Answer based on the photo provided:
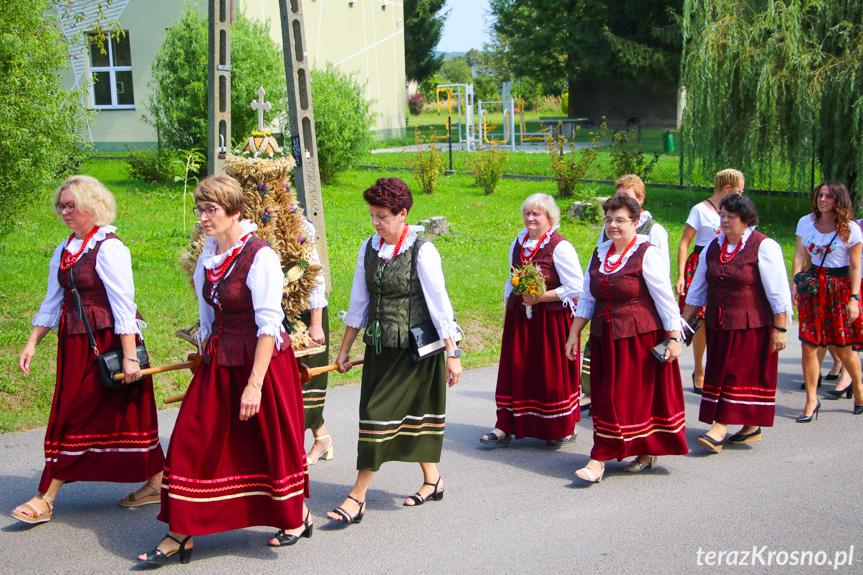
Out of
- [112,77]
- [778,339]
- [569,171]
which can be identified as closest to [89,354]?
[778,339]

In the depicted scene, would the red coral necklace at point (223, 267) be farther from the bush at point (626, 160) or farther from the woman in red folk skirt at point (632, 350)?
the bush at point (626, 160)

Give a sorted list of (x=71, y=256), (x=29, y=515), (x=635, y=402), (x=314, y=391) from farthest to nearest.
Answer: (x=314, y=391)
(x=635, y=402)
(x=71, y=256)
(x=29, y=515)

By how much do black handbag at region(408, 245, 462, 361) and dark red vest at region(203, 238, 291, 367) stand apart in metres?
0.88

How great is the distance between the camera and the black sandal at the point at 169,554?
164 inches

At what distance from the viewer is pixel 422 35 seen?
47.7m

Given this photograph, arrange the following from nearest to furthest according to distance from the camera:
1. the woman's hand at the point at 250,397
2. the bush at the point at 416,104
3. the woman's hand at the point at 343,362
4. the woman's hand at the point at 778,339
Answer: the woman's hand at the point at 250,397
the woman's hand at the point at 343,362
the woman's hand at the point at 778,339
the bush at the point at 416,104

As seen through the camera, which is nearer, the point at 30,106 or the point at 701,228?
the point at 701,228

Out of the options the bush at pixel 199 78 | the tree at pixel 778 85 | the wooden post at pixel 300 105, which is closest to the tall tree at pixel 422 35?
the bush at pixel 199 78

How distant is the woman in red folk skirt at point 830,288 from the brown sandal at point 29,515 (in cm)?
581

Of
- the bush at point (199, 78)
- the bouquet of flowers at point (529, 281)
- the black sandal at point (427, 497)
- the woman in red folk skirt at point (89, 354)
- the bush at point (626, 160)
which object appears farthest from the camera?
the bush at point (626, 160)

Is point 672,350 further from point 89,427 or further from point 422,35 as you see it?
point 422,35

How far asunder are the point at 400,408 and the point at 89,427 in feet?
6.11

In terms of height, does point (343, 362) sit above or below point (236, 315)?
below

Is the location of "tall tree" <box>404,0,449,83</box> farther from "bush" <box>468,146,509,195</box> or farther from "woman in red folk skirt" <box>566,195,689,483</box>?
"woman in red folk skirt" <box>566,195,689,483</box>
